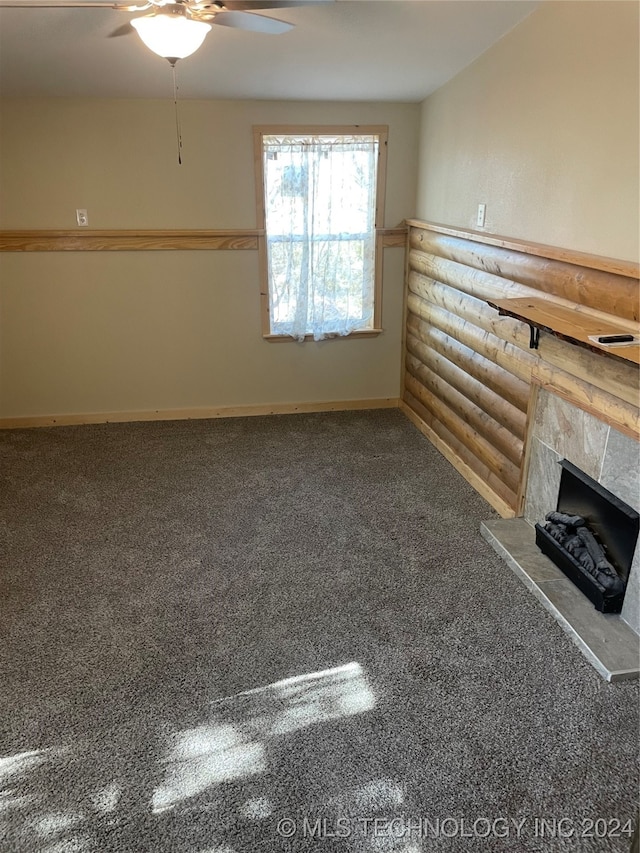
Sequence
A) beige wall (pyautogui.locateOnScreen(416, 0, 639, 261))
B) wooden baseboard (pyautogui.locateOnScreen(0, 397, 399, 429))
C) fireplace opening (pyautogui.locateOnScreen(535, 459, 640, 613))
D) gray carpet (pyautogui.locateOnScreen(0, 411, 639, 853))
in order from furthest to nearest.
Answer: wooden baseboard (pyautogui.locateOnScreen(0, 397, 399, 429)) < fireplace opening (pyautogui.locateOnScreen(535, 459, 640, 613)) < beige wall (pyautogui.locateOnScreen(416, 0, 639, 261)) < gray carpet (pyautogui.locateOnScreen(0, 411, 639, 853))

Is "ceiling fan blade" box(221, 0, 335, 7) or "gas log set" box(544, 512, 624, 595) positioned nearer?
"ceiling fan blade" box(221, 0, 335, 7)

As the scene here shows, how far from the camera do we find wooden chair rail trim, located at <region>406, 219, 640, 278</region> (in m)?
2.12

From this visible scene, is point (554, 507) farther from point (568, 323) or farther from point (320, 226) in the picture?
point (320, 226)

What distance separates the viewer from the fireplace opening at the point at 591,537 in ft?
7.40

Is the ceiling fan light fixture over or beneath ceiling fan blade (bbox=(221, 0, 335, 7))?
beneath

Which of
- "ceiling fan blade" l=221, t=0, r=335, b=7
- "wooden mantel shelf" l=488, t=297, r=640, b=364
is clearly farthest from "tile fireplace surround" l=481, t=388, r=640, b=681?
"ceiling fan blade" l=221, t=0, r=335, b=7

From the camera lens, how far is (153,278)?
409cm

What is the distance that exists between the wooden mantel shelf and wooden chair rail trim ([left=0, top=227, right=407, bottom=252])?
211cm

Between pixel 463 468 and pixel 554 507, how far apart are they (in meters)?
0.88

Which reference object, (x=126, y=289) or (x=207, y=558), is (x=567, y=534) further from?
(x=126, y=289)

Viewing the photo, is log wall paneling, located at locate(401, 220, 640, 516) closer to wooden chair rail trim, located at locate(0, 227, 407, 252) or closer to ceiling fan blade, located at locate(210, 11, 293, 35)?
wooden chair rail trim, located at locate(0, 227, 407, 252)

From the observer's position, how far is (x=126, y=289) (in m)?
4.10

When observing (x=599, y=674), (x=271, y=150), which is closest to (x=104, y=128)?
(x=271, y=150)

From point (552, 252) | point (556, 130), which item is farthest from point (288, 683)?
point (556, 130)
